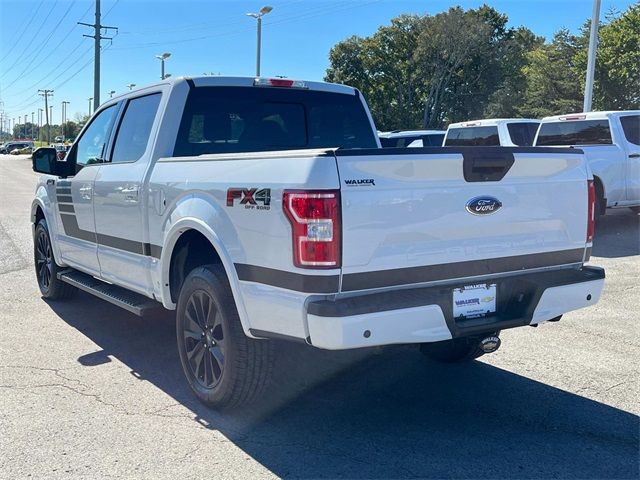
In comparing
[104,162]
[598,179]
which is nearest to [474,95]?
[598,179]

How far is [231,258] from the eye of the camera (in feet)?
12.2

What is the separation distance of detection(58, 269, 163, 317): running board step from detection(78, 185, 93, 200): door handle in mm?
770

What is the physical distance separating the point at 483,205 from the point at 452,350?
1638mm

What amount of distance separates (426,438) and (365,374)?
1.09 meters

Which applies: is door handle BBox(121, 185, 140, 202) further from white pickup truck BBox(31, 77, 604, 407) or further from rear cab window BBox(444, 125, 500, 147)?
rear cab window BBox(444, 125, 500, 147)

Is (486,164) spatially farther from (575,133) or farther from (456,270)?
(575,133)

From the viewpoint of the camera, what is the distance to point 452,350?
495 cm

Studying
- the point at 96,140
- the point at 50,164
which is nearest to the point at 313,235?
the point at 96,140

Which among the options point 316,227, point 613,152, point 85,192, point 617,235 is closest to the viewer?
point 316,227

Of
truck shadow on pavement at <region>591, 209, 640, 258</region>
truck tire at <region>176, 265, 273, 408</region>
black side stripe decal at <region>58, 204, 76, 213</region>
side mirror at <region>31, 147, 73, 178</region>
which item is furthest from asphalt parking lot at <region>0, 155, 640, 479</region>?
truck shadow on pavement at <region>591, 209, 640, 258</region>

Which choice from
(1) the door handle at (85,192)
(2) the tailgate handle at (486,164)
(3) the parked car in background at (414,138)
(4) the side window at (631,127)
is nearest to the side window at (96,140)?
(1) the door handle at (85,192)

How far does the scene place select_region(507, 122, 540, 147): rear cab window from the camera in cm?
1364

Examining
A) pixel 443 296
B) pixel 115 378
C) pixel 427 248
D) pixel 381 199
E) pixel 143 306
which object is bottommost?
pixel 115 378

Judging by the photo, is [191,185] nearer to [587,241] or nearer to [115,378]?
[115,378]
